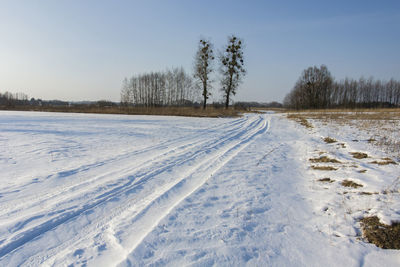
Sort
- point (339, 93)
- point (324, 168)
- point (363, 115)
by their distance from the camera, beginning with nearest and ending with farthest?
point (324, 168) → point (363, 115) → point (339, 93)

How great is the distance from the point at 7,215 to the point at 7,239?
78 cm

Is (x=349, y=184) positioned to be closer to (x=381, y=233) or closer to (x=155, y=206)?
(x=381, y=233)

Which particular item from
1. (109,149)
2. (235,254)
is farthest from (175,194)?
(109,149)

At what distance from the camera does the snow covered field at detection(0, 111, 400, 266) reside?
97.8 inches

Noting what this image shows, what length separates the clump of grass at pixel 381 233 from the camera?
261 centimetres

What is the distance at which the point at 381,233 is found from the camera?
2.79m

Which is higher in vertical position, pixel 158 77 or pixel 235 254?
pixel 158 77

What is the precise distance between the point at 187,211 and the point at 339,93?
79959mm

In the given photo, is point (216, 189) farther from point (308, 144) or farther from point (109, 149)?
point (308, 144)

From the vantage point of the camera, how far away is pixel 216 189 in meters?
4.46

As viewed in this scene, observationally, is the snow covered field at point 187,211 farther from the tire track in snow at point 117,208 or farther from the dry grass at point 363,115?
the dry grass at point 363,115

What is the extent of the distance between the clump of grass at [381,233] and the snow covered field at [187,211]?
0.10 metres

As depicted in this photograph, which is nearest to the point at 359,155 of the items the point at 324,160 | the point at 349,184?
the point at 324,160

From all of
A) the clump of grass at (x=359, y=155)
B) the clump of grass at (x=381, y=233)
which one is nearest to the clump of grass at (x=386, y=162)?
the clump of grass at (x=359, y=155)
